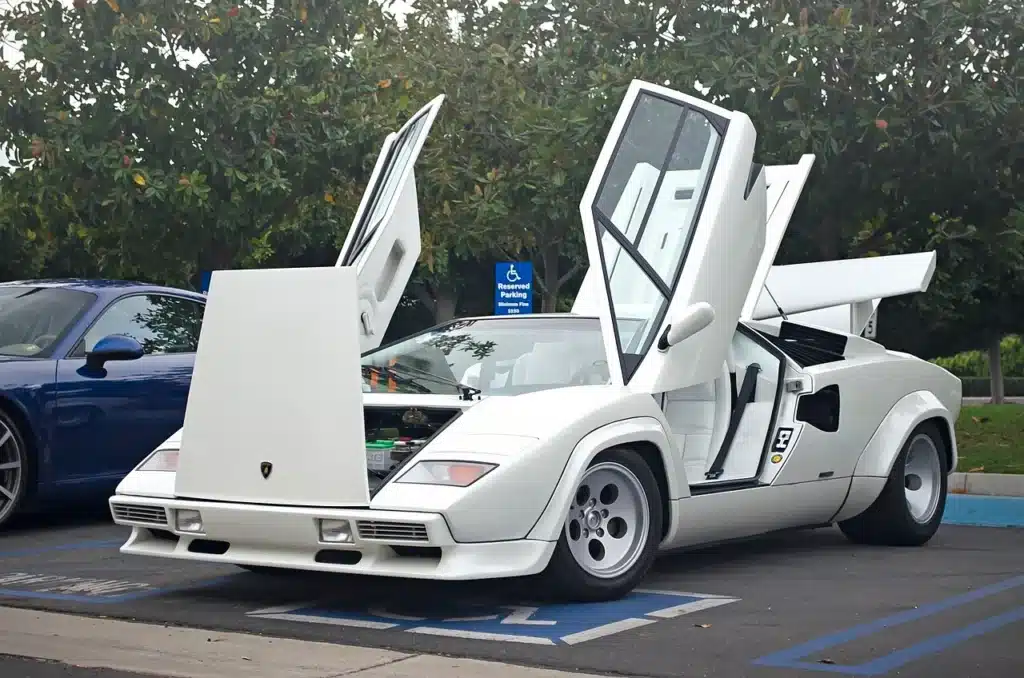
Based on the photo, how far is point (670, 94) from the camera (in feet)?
25.8

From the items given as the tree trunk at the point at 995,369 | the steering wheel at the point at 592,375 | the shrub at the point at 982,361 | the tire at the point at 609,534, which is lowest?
the shrub at the point at 982,361

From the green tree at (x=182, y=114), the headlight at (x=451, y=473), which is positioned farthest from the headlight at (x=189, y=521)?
the green tree at (x=182, y=114)

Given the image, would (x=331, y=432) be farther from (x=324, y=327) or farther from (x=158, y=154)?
(x=158, y=154)

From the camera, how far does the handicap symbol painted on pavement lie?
6.02 meters

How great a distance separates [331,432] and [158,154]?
14.9 metres

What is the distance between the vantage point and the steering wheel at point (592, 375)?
7.28 metres

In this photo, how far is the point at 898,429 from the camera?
346 inches

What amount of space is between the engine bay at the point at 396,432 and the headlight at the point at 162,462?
872 millimetres

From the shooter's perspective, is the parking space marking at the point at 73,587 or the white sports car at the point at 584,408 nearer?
the white sports car at the point at 584,408

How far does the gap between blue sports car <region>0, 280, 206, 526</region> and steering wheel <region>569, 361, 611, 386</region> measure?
339cm

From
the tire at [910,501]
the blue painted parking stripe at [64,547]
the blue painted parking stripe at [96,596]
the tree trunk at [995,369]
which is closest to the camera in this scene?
the blue painted parking stripe at [96,596]

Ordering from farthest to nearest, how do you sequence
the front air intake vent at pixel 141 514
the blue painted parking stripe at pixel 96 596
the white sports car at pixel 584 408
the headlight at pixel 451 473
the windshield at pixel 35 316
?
the windshield at pixel 35 316
the blue painted parking stripe at pixel 96 596
the front air intake vent at pixel 141 514
the white sports car at pixel 584 408
the headlight at pixel 451 473

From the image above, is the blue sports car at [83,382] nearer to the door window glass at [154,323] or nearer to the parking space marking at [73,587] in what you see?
the door window glass at [154,323]

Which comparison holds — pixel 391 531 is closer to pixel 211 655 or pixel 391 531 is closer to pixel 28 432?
pixel 211 655
